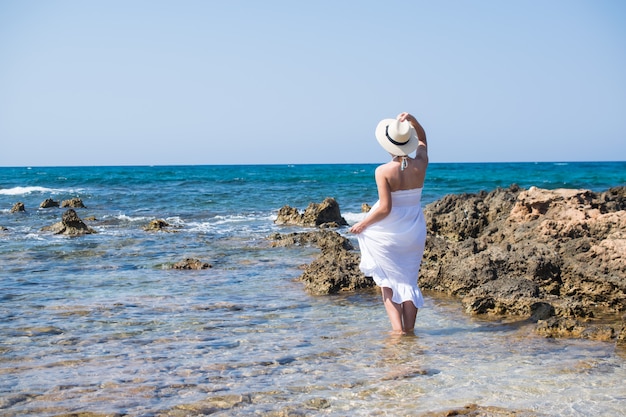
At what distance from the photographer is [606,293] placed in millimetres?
7516

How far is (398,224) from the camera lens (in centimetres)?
618

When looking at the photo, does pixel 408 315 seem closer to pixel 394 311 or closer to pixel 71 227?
pixel 394 311

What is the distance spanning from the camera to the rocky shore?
6.98 metres

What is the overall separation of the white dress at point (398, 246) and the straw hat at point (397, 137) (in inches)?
15.6

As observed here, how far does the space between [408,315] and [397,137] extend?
1768 mm

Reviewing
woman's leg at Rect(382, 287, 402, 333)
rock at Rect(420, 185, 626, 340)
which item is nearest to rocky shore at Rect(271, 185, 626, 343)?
rock at Rect(420, 185, 626, 340)

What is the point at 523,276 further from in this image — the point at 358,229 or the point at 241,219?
the point at 241,219

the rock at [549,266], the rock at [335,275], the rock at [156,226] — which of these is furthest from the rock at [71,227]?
the rock at [549,266]

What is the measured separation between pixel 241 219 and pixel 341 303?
1356 cm

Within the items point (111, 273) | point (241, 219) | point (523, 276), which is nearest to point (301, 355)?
point (523, 276)

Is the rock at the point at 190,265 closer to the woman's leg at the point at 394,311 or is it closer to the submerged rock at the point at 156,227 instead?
the woman's leg at the point at 394,311

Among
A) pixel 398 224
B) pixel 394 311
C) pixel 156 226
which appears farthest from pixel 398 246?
pixel 156 226

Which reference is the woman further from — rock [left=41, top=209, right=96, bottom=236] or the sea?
rock [left=41, top=209, right=96, bottom=236]

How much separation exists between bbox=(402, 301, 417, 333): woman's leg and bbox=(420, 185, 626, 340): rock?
1.12 m
